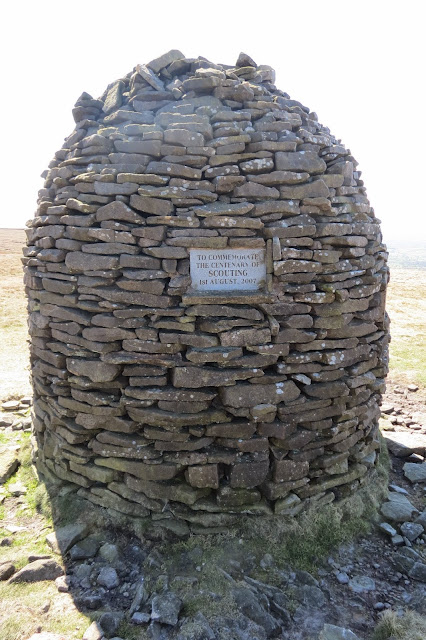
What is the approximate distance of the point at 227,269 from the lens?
4.35m

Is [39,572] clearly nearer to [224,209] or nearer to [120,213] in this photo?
[120,213]

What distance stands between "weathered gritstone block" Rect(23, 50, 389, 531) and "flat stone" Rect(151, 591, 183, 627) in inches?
32.8

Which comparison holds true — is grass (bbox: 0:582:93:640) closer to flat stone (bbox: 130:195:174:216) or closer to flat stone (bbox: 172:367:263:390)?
flat stone (bbox: 172:367:263:390)

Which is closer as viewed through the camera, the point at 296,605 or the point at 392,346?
the point at 296,605

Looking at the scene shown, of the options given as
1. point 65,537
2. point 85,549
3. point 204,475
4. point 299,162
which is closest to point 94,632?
point 85,549

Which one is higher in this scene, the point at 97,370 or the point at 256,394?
the point at 97,370

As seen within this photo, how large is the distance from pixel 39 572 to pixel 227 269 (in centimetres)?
355

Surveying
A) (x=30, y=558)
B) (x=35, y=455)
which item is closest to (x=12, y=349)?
(x=35, y=455)

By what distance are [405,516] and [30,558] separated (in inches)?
166

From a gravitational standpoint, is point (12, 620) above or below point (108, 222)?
below

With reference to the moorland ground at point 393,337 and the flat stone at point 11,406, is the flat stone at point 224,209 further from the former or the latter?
the flat stone at point 11,406

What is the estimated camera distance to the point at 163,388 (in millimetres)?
4363

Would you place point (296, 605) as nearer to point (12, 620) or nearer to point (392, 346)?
point (12, 620)

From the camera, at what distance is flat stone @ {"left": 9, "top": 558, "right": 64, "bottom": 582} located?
4.01m
